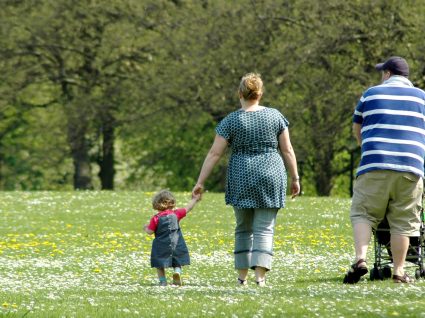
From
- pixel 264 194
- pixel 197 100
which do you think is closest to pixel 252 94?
pixel 264 194

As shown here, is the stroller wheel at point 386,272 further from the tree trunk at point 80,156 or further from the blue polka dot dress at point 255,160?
the tree trunk at point 80,156

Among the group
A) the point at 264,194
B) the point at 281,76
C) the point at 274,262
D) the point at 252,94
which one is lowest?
the point at 274,262

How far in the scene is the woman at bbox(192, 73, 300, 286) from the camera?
9914mm

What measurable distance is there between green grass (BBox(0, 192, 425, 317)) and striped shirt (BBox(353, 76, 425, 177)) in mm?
1075

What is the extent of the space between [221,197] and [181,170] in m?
19.2

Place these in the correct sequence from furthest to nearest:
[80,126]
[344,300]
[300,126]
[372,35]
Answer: [80,126], [300,126], [372,35], [344,300]

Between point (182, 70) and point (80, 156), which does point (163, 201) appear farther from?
point (80, 156)

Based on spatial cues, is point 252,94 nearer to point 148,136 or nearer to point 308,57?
point 308,57

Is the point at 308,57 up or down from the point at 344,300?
up

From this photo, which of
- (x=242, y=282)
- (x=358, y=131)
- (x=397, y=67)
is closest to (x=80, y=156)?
(x=242, y=282)

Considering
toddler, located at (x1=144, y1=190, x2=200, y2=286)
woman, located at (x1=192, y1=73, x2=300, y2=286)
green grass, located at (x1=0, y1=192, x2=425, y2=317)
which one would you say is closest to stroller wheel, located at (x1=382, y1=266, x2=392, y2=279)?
green grass, located at (x1=0, y1=192, x2=425, y2=317)

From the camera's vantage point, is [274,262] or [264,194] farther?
[274,262]

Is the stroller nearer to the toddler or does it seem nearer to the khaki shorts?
the khaki shorts

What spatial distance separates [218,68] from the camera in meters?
38.2
